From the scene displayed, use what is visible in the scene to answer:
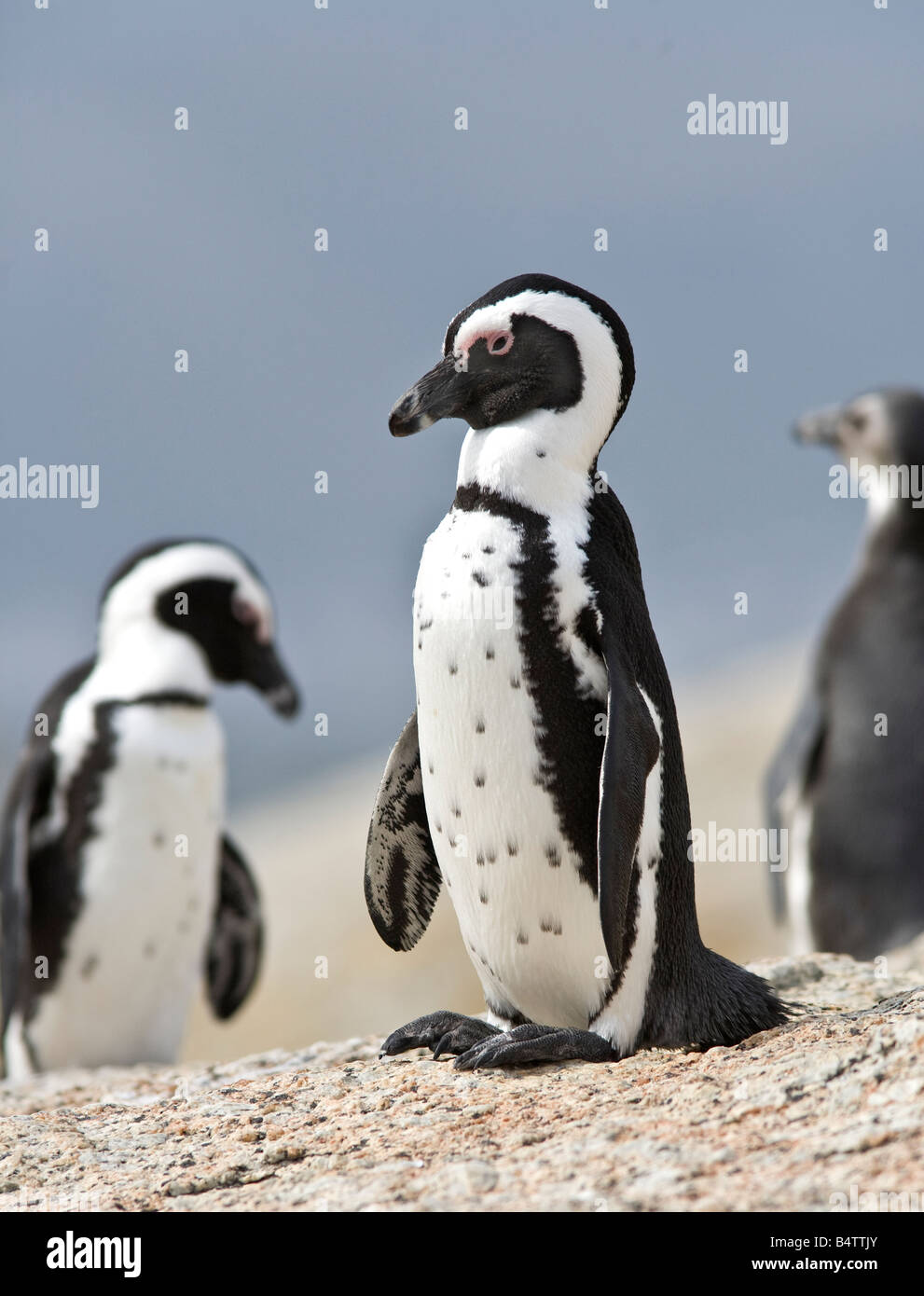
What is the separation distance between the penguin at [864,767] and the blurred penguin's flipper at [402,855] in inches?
172

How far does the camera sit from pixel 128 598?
6789mm

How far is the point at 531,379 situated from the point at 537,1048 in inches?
55.6

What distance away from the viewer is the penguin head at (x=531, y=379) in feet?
11.0

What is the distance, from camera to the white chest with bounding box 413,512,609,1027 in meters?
3.23

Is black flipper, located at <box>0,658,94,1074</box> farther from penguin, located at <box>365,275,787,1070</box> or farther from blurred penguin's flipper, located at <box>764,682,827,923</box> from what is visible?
blurred penguin's flipper, located at <box>764,682,827,923</box>

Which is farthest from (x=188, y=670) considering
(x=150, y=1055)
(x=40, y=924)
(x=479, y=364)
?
(x=479, y=364)

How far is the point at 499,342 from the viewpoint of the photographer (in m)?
3.40

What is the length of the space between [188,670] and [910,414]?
4741 mm

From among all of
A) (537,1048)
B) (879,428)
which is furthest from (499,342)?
(879,428)

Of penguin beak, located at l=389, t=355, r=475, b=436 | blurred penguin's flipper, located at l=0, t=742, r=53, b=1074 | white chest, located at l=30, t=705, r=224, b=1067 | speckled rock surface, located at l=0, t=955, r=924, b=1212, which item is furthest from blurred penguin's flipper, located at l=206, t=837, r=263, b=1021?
penguin beak, located at l=389, t=355, r=475, b=436

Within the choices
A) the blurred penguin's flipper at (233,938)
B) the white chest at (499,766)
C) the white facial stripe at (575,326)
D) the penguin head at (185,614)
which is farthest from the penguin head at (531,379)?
the blurred penguin's flipper at (233,938)
